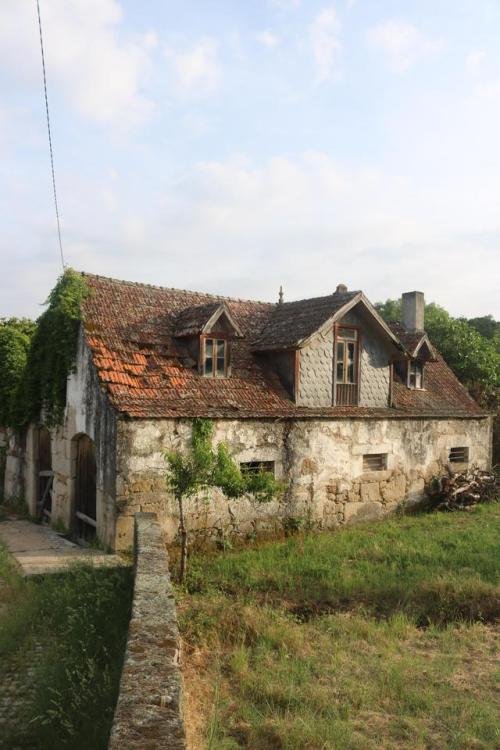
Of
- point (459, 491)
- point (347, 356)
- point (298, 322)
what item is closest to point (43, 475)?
point (298, 322)

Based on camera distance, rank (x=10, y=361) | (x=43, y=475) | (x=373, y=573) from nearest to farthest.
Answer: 1. (x=373, y=573)
2. (x=43, y=475)
3. (x=10, y=361)

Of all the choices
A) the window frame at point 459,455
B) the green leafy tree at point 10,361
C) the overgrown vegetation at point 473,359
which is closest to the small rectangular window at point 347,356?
the window frame at point 459,455

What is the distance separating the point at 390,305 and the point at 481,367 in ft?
59.3

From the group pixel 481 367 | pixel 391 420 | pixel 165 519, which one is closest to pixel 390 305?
pixel 481 367

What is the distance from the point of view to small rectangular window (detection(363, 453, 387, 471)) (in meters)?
16.6

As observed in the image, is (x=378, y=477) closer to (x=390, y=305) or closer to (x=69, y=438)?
(x=69, y=438)

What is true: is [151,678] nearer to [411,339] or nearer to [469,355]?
[411,339]

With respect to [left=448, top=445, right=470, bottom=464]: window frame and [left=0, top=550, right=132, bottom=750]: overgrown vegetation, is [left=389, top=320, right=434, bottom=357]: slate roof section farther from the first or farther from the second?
[left=0, top=550, right=132, bottom=750]: overgrown vegetation

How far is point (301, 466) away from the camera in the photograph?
49.0 feet

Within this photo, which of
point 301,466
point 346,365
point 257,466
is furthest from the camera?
point 346,365

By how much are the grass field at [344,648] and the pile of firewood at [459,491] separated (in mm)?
5414

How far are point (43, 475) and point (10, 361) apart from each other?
5.48 metres

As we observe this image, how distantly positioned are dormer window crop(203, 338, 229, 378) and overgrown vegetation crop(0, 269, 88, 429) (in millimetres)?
3177

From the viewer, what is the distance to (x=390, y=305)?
4147 centimetres
